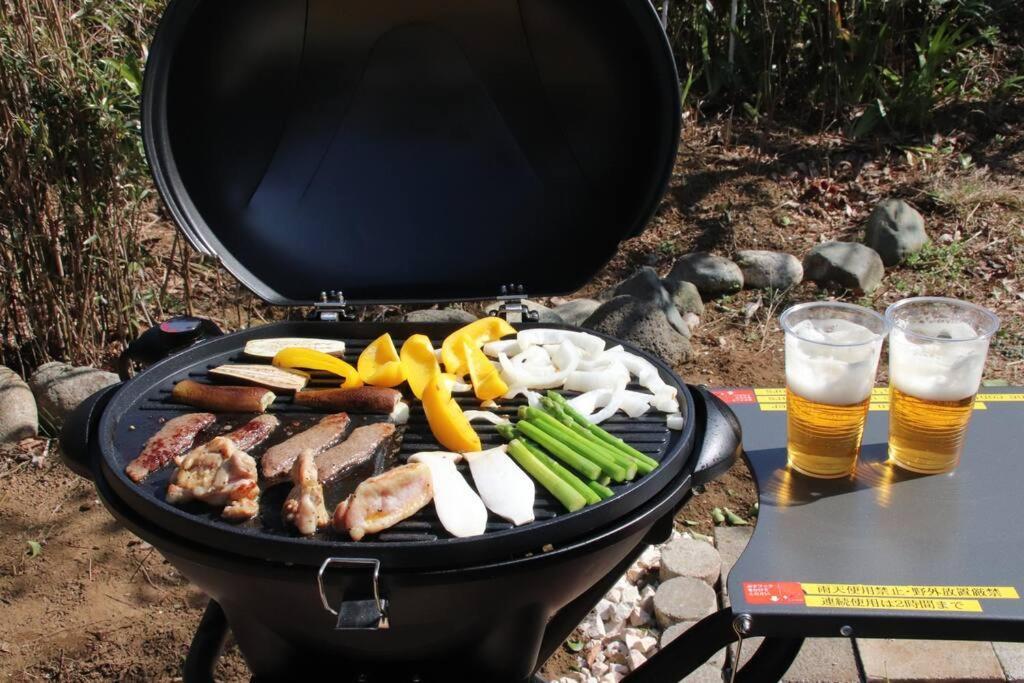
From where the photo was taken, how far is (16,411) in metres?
3.47

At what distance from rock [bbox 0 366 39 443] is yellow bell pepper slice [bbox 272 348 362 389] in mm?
2008

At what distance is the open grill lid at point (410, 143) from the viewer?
2037 mm

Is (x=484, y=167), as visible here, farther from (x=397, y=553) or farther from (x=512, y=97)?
(x=397, y=553)

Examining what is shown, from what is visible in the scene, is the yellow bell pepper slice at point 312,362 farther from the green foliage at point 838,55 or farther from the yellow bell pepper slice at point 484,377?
the green foliage at point 838,55

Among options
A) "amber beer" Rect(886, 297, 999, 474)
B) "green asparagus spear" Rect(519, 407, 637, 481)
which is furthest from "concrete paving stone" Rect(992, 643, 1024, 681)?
"green asparagus spear" Rect(519, 407, 637, 481)

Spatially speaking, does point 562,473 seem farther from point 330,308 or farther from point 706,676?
point 706,676

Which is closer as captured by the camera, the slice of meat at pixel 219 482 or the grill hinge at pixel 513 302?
the slice of meat at pixel 219 482

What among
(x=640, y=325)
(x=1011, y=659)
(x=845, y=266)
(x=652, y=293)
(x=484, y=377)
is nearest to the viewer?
(x=484, y=377)

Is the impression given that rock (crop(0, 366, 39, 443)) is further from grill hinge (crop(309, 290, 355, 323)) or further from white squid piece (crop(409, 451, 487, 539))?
white squid piece (crop(409, 451, 487, 539))

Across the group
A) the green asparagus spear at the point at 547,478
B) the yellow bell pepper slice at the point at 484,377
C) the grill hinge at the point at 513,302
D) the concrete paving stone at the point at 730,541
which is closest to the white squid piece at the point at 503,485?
the green asparagus spear at the point at 547,478

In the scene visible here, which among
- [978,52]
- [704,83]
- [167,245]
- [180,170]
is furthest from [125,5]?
[978,52]

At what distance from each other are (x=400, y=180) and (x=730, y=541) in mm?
1610

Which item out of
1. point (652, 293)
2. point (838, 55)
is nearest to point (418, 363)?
point (652, 293)

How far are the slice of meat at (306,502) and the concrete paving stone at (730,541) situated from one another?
5.58 ft
